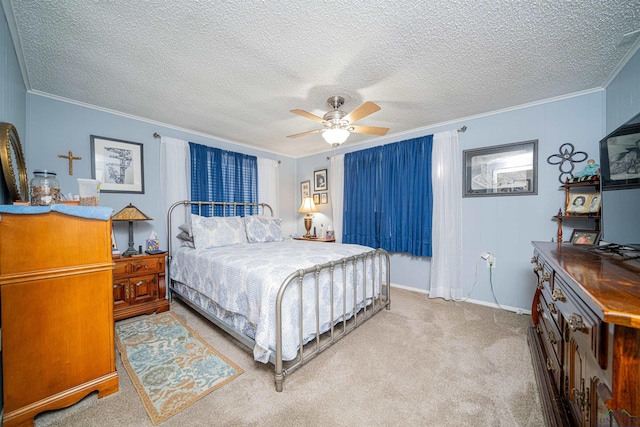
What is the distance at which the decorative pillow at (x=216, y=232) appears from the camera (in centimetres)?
299

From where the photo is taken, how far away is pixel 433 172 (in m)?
3.40

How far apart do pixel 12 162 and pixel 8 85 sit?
1.87 feet

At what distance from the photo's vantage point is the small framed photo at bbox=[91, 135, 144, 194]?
285cm

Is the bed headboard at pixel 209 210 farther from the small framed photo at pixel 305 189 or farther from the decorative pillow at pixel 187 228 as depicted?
the small framed photo at pixel 305 189

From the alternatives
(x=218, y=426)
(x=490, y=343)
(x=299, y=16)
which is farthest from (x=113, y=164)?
(x=490, y=343)

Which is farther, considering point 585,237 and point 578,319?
point 585,237

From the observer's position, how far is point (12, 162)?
163cm

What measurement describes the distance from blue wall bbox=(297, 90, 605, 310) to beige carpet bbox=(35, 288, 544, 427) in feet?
2.51

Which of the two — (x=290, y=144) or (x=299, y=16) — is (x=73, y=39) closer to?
(x=299, y=16)

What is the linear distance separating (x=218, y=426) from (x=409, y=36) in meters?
2.79

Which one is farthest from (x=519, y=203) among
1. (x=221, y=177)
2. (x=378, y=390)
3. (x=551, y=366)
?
(x=221, y=177)

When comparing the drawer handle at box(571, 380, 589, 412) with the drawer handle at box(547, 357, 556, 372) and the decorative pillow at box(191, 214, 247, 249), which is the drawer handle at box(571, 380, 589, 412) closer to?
the drawer handle at box(547, 357, 556, 372)

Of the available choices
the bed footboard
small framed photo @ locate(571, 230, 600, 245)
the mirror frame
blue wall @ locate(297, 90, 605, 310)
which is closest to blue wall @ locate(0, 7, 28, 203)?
the mirror frame

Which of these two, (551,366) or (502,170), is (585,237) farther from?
(551,366)
